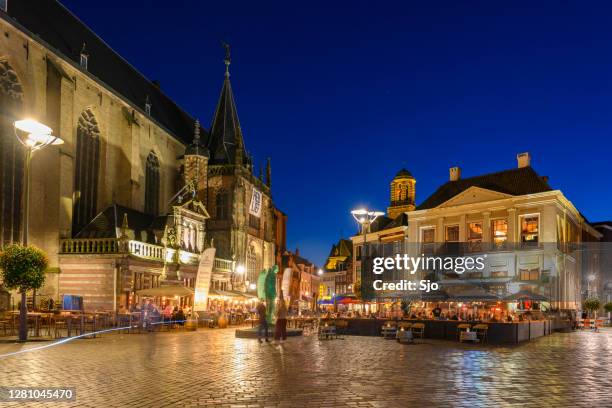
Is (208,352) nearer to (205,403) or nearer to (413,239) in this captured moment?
(205,403)

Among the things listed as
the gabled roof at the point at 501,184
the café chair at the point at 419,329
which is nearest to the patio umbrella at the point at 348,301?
the café chair at the point at 419,329

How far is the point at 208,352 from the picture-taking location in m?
17.4

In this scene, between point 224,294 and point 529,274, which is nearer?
point 224,294

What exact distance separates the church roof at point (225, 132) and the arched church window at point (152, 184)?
6654 millimetres

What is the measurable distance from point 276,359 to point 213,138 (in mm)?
43096

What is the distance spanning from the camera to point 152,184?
48.3 metres

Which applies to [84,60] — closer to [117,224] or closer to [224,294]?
[117,224]

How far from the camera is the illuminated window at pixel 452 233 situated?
49162 mm

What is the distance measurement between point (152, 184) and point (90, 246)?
15328 mm

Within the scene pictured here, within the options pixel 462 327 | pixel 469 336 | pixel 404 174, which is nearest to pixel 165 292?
pixel 462 327

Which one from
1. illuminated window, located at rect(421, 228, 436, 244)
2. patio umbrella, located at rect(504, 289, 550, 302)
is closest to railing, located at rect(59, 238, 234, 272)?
patio umbrella, located at rect(504, 289, 550, 302)

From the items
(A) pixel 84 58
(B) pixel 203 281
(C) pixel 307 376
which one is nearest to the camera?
(C) pixel 307 376

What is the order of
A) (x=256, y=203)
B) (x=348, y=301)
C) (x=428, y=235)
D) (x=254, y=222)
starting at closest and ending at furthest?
(x=348, y=301), (x=428, y=235), (x=256, y=203), (x=254, y=222)

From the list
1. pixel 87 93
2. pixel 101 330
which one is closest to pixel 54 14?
pixel 87 93
